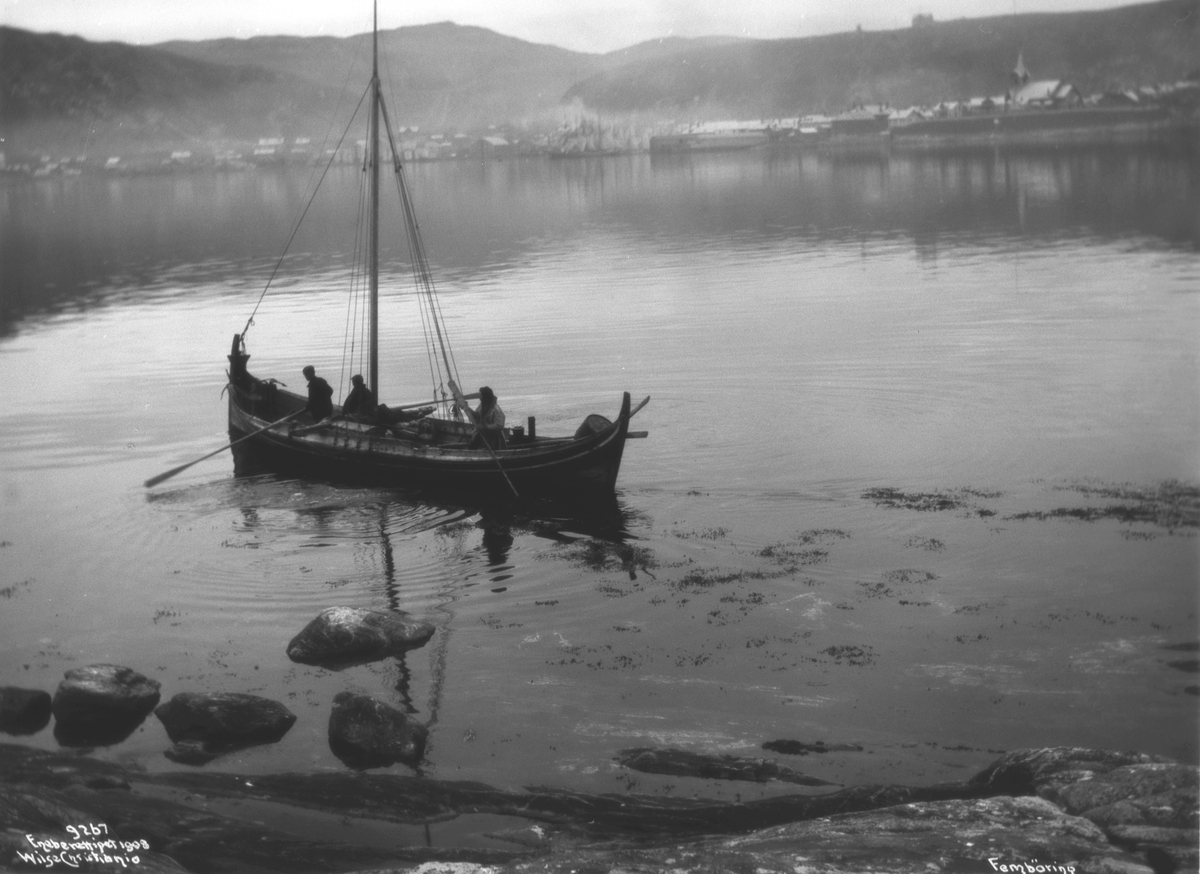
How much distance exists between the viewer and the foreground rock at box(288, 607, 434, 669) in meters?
20.5

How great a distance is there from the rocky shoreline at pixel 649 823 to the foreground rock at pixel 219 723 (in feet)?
2.59

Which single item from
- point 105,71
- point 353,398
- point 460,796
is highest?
point 105,71

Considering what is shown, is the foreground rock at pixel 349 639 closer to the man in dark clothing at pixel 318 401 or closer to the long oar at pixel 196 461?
the long oar at pixel 196 461

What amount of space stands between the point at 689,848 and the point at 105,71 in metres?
166

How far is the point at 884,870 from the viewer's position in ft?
Answer: 42.6

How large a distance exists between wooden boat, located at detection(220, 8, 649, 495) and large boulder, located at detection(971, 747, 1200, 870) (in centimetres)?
1373

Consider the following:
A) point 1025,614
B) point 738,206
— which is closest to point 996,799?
point 1025,614

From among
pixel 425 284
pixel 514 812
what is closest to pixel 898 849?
pixel 514 812

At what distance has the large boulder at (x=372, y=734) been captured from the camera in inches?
669

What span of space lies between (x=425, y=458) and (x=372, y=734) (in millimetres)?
13256

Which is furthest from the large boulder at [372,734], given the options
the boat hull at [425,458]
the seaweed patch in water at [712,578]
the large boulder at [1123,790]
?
the boat hull at [425,458]

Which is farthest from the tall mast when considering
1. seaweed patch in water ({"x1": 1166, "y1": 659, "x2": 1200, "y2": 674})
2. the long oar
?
seaweed patch in water ({"x1": 1166, "y1": 659, "x2": 1200, "y2": 674})

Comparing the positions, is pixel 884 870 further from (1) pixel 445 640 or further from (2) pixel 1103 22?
(2) pixel 1103 22

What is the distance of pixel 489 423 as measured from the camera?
29.9m
